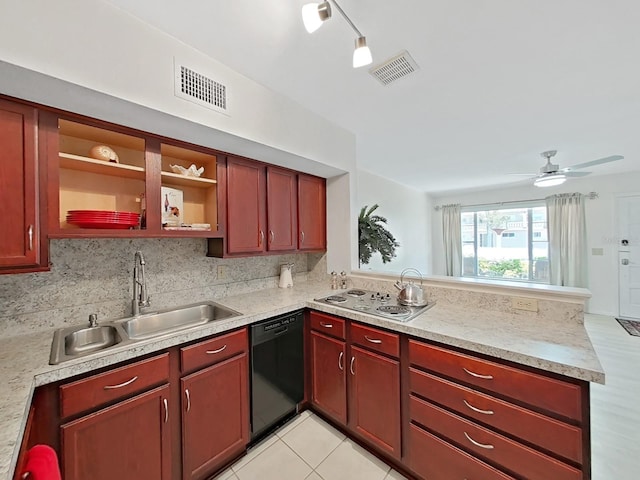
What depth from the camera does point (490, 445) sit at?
123 centimetres

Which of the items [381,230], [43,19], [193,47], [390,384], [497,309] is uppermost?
[193,47]

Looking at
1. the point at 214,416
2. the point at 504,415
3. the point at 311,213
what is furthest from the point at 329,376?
the point at 311,213

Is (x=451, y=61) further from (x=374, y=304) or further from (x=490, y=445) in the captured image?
(x=490, y=445)

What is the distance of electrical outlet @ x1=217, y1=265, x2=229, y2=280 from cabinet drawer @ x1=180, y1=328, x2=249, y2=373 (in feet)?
2.39

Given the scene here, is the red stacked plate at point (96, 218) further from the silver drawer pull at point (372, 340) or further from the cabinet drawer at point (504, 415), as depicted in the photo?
the cabinet drawer at point (504, 415)

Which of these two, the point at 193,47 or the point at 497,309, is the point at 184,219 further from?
the point at 497,309

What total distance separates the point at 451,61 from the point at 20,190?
2.39 m

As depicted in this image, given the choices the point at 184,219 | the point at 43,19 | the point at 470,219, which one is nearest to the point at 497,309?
the point at 184,219

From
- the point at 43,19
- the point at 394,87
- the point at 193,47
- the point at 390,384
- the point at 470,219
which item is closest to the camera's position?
the point at 43,19

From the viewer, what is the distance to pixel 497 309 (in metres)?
1.72

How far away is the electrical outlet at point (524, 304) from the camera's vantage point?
1592 mm

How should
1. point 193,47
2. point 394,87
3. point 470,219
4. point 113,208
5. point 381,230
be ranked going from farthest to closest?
point 470,219 → point 381,230 → point 394,87 → point 113,208 → point 193,47

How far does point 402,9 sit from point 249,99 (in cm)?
101

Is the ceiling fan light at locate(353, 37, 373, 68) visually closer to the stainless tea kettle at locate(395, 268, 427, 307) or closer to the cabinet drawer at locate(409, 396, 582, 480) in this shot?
the stainless tea kettle at locate(395, 268, 427, 307)
